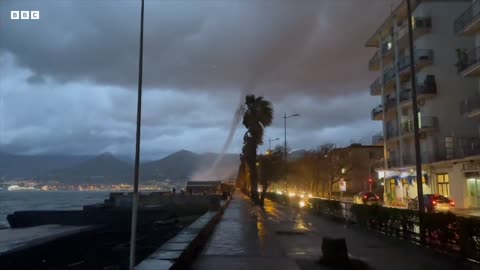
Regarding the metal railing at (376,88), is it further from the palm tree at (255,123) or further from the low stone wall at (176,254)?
the low stone wall at (176,254)

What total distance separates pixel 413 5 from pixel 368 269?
45.8 meters

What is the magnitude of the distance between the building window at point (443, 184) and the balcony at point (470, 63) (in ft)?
37.9

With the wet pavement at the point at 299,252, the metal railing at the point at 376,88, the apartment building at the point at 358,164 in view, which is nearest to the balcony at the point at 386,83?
the metal railing at the point at 376,88

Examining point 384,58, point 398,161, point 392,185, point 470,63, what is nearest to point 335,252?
point 470,63

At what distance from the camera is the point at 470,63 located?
39156 millimetres

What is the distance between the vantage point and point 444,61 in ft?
163

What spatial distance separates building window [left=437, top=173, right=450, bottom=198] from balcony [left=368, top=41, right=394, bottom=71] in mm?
16452

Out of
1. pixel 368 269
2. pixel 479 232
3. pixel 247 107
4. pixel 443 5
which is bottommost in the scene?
pixel 368 269

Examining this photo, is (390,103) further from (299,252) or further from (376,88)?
(299,252)

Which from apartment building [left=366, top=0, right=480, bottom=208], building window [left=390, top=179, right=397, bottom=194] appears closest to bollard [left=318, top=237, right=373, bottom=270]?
apartment building [left=366, top=0, right=480, bottom=208]

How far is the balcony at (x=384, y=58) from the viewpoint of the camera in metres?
58.2

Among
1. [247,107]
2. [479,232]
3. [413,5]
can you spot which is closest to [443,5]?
[413,5]

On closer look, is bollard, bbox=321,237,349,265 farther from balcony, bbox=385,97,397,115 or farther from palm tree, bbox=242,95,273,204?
balcony, bbox=385,97,397,115

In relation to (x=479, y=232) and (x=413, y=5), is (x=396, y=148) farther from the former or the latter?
(x=479, y=232)
